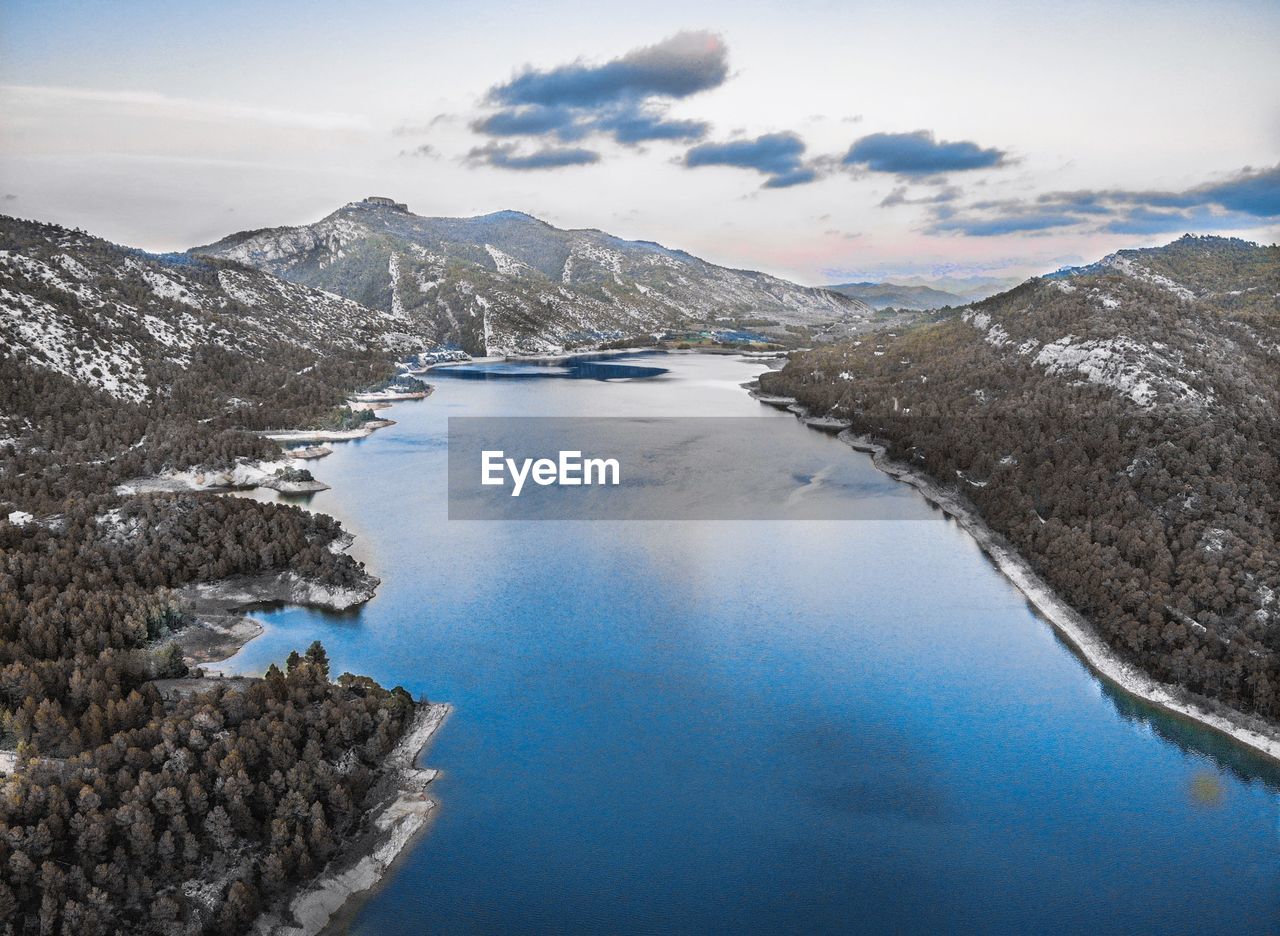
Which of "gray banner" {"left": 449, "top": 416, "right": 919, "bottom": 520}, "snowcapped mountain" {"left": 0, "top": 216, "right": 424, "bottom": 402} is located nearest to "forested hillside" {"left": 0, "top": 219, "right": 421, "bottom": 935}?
"snowcapped mountain" {"left": 0, "top": 216, "right": 424, "bottom": 402}

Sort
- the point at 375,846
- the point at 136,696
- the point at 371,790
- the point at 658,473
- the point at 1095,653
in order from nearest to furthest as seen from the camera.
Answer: the point at 375,846
the point at 371,790
the point at 136,696
the point at 1095,653
the point at 658,473

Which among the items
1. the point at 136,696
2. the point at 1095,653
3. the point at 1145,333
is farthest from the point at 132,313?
the point at 1145,333

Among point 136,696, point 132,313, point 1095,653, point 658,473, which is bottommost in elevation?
point 1095,653

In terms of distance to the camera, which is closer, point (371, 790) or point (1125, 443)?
point (371, 790)

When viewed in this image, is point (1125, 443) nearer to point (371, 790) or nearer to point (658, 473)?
point (658, 473)

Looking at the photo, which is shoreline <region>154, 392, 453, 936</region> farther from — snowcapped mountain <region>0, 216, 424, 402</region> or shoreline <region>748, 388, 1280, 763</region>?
snowcapped mountain <region>0, 216, 424, 402</region>

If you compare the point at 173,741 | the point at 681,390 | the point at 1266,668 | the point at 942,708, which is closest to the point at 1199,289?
the point at 681,390
